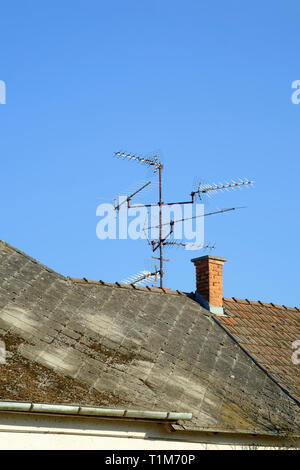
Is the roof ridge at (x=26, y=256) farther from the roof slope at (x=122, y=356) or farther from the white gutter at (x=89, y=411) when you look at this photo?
the white gutter at (x=89, y=411)

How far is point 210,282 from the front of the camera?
1672 centimetres

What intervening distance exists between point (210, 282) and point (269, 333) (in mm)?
1795

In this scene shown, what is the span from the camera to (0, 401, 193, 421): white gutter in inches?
363

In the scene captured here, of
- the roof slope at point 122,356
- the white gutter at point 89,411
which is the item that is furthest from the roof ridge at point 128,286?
the white gutter at point 89,411

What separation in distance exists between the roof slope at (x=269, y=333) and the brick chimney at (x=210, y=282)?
1.21 ft

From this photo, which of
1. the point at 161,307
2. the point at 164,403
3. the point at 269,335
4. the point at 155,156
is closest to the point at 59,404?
the point at 164,403

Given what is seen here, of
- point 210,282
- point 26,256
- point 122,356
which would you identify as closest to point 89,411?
point 122,356

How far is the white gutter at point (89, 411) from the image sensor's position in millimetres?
9227

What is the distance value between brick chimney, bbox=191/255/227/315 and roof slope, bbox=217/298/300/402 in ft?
1.21

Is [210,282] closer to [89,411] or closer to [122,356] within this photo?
[122,356]

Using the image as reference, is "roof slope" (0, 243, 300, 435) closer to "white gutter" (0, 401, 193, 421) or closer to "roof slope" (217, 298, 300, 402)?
"white gutter" (0, 401, 193, 421)
